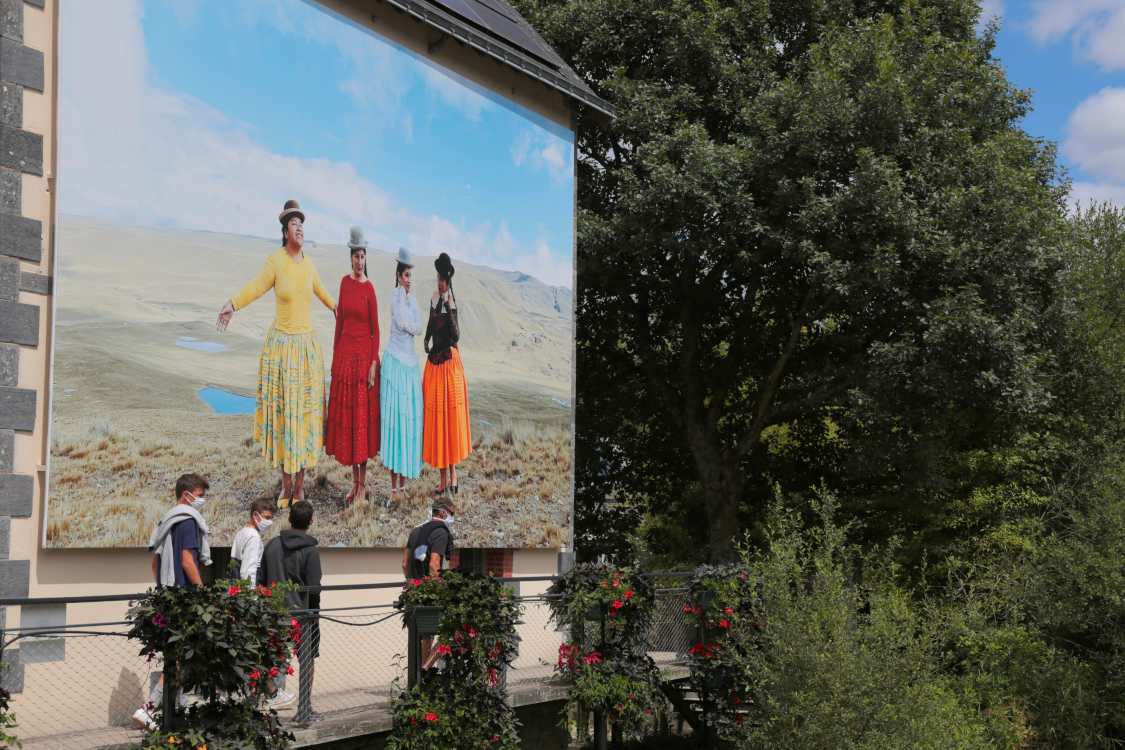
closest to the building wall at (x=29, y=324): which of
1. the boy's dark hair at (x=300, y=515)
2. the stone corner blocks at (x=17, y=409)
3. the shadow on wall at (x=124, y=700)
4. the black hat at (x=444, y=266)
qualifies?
the stone corner blocks at (x=17, y=409)

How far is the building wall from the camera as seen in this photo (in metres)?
6.68

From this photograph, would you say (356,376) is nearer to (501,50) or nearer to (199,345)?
(199,345)

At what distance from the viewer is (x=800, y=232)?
13336mm

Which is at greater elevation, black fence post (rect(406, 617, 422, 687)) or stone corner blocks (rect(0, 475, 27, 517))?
stone corner blocks (rect(0, 475, 27, 517))

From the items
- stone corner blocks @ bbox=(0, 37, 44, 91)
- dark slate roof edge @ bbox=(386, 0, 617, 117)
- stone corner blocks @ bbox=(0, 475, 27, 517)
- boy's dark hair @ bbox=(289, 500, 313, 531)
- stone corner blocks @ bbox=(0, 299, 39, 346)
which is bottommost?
boy's dark hair @ bbox=(289, 500, 313, 531)

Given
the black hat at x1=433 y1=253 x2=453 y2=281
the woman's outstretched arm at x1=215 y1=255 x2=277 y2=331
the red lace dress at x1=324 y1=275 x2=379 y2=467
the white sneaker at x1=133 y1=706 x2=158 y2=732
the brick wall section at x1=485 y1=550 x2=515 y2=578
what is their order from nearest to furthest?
the white sneaker at x1=133 y1=706 x2=158 y2=732, the woman's outstretched arm at x1=215 y1=255 x2=277 y2=331, the red lace dress at x1=324 y1=275 x2=379 y2=467, the black hat at x1=433 y1=253 x2=453 y2=281, the brick wall section at x1=485 y1=550 x2=515 y2=578

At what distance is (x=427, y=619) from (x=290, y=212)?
404 cm

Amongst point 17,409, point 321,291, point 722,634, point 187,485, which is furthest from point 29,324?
point 722,634

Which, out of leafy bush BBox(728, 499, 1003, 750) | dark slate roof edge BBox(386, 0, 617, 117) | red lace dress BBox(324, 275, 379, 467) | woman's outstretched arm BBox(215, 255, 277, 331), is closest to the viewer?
leafy bush BBox(728, 499, 1003, 750)

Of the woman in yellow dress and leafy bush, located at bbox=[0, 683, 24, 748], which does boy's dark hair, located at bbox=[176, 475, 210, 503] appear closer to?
leafy bush, located at bbox=[0, 683, 24, 748]

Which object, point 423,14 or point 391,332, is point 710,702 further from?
point 423,14

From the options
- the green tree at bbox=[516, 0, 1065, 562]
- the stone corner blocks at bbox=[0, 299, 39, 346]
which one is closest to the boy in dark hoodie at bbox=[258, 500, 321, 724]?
the stone corner blocks at bbox=[0, 299, 39, 346]

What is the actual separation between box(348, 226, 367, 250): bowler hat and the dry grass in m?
2.19

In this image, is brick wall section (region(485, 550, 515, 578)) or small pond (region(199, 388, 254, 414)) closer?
small pond (region(199, 388, 254, 414))
